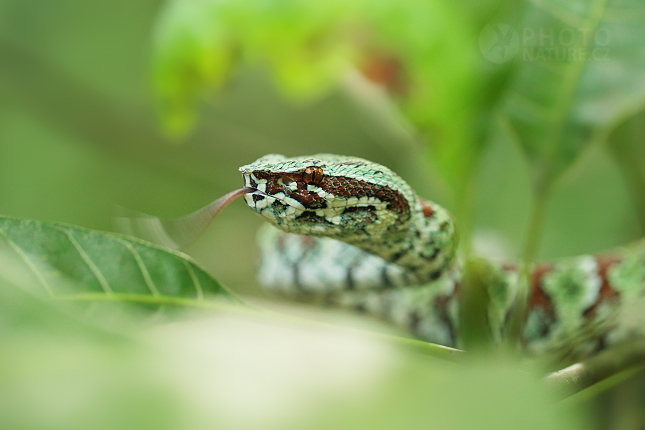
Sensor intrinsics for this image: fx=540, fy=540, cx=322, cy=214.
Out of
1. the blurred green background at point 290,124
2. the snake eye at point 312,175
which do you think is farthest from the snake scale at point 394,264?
the blurred green background at point 290,124

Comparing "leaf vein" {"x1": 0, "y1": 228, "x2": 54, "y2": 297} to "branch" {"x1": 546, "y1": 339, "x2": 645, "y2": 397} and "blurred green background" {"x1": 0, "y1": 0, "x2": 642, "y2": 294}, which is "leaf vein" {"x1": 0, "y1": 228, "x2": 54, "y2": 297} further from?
"blurred green background" {"x1": 0, "y1": 0, "x2": 642, "y2": 294}

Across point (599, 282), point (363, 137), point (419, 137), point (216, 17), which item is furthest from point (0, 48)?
point (599, 282)

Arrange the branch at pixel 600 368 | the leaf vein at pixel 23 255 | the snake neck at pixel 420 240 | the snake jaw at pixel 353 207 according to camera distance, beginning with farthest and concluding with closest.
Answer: the snake neck at pixel 420 240 → the snake jaw at pixel 353 207 → the branch at pixel 600 368 → the leaf vein at pixel 23 255

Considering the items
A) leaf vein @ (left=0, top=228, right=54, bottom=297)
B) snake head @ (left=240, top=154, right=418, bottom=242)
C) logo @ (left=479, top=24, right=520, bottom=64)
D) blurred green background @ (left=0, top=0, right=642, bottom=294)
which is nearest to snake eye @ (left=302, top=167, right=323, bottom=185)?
snake head @ (left=240, top=154, right=418, bottom=242)

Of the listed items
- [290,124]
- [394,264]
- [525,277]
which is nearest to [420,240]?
[394,264]

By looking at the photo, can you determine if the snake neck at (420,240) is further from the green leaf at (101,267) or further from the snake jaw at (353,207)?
the green leaf at (101,267)

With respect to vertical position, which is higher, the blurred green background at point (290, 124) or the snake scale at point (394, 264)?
the blurred green background at point (290, 124)

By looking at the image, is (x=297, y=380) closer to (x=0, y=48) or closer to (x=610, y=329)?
(x=610, y=329)
